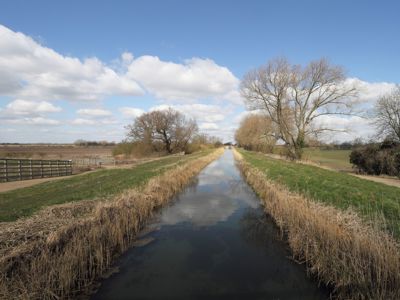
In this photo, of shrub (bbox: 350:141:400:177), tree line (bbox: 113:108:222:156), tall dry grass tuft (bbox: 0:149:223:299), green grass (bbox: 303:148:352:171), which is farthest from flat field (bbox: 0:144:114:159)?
tall dry grass tuft (bbox: 0:149:223:299)

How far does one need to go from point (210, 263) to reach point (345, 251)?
10.8 feet

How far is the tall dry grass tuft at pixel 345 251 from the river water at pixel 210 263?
42 cm

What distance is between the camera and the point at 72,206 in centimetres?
958

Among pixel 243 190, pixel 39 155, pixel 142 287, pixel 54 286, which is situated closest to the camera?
pixel 54 286

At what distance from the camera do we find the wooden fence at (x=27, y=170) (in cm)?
2092

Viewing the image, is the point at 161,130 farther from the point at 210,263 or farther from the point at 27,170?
the point at 210,263

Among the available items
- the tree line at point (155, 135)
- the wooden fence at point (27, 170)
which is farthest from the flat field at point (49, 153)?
the wooden fence at point (27, 170)

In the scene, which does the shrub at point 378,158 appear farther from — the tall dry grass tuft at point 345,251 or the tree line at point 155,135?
the tree line at point 155,135

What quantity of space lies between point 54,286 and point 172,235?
4.55m

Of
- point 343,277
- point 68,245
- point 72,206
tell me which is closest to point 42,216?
point 72,206

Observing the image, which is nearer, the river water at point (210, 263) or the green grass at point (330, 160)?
the river water at point (210, 263)

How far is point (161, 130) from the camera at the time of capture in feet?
187

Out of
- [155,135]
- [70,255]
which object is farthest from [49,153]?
[70,255]

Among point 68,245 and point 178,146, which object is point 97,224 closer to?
point 68,245
